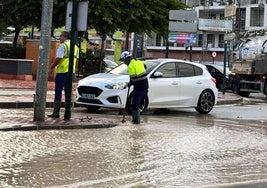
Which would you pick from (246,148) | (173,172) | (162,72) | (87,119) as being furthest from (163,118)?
(173,172)

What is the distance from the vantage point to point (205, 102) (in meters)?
16.6

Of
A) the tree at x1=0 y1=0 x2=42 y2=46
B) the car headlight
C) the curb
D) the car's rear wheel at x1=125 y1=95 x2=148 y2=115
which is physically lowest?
the curb

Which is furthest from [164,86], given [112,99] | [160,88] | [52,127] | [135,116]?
[52,127]

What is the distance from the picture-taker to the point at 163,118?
1465 centimetres

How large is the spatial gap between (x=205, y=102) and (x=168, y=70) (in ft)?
5.57

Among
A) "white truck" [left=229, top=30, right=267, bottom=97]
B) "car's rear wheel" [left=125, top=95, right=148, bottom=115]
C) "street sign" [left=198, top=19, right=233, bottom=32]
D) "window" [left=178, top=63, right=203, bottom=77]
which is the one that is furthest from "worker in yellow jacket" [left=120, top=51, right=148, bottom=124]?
"street sign" [left=198, top=19, right=233, bottom=32]

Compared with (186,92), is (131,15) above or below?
above

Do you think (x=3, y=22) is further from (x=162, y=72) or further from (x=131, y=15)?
(x=162, y=72)

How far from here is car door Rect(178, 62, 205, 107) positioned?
52.2ft

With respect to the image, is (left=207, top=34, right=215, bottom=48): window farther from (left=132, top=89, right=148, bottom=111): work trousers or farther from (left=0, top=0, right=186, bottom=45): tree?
(left=132, top=89, right=148, bottom=111): work trousers

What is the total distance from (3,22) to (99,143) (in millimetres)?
20605

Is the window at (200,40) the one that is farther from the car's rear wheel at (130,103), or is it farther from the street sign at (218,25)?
the car's rear wheel at (130,103)

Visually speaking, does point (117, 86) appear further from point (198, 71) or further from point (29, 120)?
point (198, 71)

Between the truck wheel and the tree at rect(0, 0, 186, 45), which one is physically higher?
the tree at rect(0, 0, 186, 45)
